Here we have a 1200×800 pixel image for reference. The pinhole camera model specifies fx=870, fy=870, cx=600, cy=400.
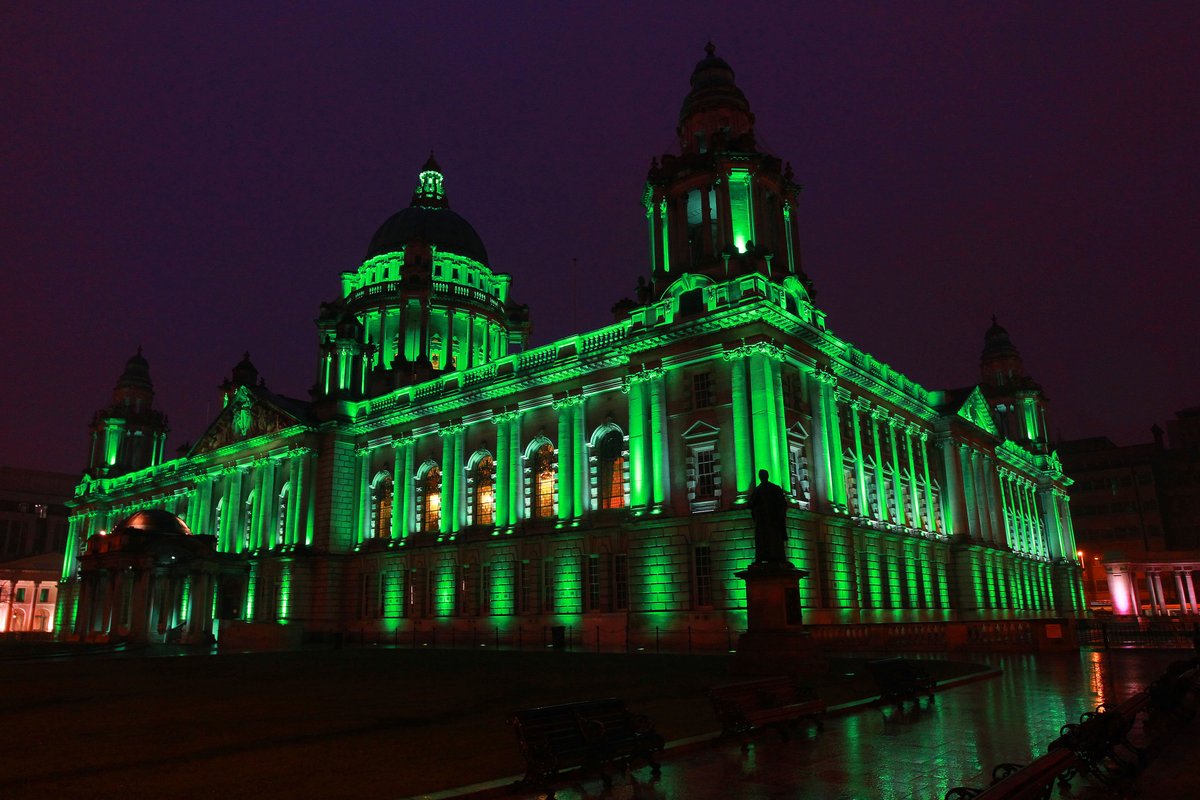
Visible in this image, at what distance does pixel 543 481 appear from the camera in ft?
158

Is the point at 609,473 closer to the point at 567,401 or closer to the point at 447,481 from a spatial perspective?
the point at 567,401

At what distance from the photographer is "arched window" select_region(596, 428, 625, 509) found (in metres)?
44.3

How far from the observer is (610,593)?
1654 inches

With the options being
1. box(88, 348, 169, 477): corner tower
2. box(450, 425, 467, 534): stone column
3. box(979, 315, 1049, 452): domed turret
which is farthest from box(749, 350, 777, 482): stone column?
box(88, 348, 169, 477): corner tower

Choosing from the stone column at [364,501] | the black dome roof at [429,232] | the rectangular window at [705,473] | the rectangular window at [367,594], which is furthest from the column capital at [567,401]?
the black dome roof at [429,232]

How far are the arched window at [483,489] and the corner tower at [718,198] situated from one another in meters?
14.9

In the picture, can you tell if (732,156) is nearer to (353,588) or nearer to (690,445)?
(690,445)

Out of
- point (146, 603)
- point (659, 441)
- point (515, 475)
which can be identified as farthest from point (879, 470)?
point (146, 603)

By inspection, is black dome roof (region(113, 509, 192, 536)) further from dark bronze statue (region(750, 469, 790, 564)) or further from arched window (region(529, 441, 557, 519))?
dark bronze statue (region(750, 469, 790, 564))

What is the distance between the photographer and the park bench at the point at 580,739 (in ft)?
31.7

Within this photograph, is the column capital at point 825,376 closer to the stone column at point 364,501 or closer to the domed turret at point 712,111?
the domed turret at point 712,111

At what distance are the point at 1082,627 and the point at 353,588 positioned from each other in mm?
42290

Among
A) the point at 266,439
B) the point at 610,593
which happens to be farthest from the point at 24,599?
the point at 610,593

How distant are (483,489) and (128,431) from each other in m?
55.1
